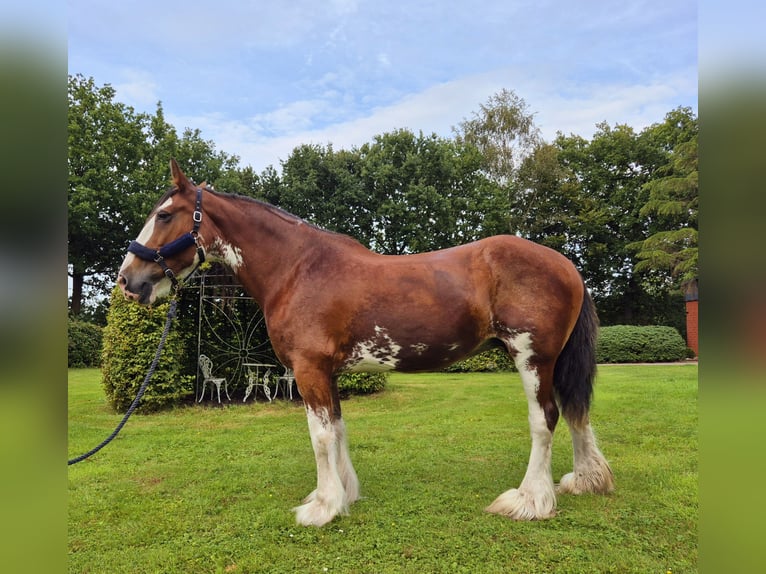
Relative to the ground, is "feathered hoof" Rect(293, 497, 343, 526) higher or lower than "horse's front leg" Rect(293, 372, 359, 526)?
lower

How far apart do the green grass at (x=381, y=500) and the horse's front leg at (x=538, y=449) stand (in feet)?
0.57

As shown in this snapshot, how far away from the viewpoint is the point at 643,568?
2.76 metres

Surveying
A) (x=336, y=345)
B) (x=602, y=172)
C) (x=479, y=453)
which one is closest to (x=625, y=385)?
(x=479, y=453)

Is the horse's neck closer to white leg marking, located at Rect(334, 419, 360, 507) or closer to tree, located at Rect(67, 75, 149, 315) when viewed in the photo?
white leg marking, located at Rect(334, 419, 360, 507)

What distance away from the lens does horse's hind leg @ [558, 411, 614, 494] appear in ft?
12.7

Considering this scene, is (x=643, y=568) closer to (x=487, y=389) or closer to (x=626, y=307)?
(x=487, y=389)

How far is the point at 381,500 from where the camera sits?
3.92 metres

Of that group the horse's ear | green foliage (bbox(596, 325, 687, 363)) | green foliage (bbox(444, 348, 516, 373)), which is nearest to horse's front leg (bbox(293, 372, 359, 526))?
the horse's ear

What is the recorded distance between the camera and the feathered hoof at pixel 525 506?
347 centimetres

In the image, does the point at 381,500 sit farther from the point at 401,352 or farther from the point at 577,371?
the point at 577,371

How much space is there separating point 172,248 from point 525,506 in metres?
3.49

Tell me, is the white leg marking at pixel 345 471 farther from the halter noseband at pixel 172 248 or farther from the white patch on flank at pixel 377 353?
the halter noseband at pixel 172 248

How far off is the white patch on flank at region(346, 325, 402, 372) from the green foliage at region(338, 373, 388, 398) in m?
6.15
